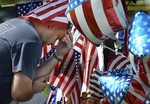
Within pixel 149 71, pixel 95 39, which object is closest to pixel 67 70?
pixel 95 39

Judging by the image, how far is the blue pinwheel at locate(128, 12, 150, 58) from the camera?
7.16 feet

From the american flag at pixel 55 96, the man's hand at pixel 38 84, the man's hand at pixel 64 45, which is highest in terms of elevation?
the man's hand at pixel 64 45

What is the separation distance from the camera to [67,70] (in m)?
3.71

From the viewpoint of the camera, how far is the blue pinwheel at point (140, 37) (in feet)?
7.16

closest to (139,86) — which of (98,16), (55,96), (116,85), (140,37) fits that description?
(116,85)

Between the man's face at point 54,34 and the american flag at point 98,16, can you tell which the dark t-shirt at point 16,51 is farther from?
the american flag at point 98,16

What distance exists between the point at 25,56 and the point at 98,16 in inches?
22.3

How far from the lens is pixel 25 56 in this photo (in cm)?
265

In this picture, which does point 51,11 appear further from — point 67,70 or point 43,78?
point 67,70

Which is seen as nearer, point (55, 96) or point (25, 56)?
point (25, 56)

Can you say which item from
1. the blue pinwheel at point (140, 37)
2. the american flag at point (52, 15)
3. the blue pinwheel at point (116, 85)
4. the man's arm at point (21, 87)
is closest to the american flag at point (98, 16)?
the blue pinwheel at point (140, 37)

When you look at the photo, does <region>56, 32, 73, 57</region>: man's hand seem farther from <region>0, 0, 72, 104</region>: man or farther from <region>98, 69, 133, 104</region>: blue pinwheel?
<region>98, 69, 133, 104</region>: blue pinwheel

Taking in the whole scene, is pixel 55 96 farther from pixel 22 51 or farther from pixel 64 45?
pixel 22 51

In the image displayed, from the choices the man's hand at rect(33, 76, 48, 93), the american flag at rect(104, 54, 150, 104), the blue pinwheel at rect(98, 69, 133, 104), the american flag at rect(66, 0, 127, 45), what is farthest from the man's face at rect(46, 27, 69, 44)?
the american flag at rect(104, 54, 150, 104)
